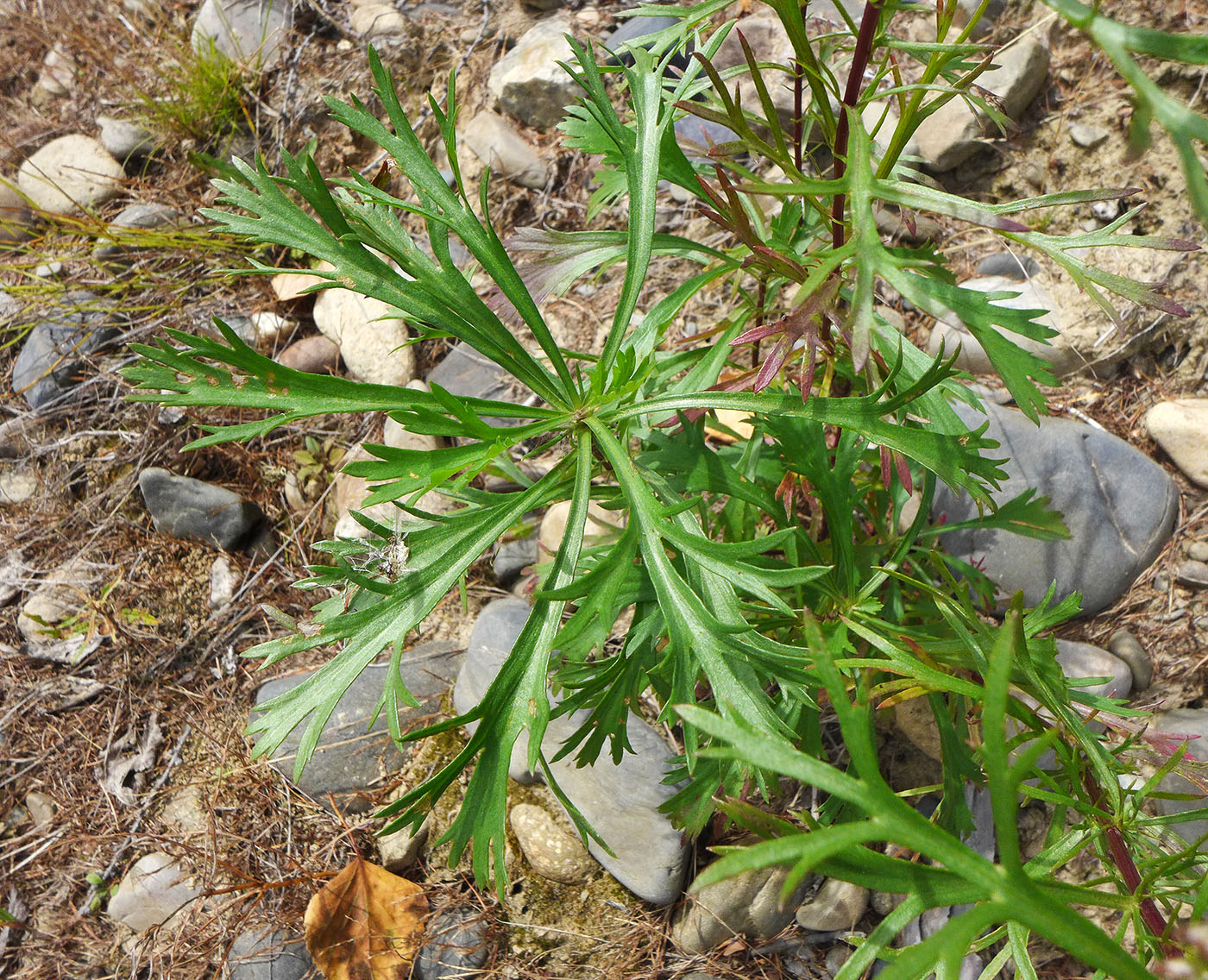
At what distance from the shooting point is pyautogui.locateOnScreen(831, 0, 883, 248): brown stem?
4.39 feet

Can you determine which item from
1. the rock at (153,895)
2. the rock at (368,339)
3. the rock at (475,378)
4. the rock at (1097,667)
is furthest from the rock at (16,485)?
the rock at (1097,667)

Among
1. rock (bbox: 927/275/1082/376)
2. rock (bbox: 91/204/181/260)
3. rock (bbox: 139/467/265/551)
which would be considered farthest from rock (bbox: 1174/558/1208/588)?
rock (bbox: 91/204/181/260)

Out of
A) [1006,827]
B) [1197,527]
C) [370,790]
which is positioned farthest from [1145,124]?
[370,790]

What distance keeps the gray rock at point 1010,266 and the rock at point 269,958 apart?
9.97 feet

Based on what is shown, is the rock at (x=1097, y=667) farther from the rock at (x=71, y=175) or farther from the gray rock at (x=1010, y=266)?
the rock at (x=71, y=175)

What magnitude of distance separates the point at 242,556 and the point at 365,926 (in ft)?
4.48

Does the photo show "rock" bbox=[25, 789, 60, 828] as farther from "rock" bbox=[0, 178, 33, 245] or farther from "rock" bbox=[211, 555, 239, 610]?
"rock" bbox=[0, 178, 33, 245]

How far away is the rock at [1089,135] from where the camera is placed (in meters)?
2.62

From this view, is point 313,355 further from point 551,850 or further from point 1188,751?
point 1188,751

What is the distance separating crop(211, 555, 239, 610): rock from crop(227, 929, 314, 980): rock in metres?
1.10

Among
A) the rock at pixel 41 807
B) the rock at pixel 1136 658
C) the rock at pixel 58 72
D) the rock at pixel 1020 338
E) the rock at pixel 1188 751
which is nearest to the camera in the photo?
the rock at pixel 1188 751

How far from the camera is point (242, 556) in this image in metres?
2.96

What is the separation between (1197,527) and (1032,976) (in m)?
1.65

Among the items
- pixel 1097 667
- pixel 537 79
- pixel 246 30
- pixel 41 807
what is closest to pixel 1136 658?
pixel 1097 667
